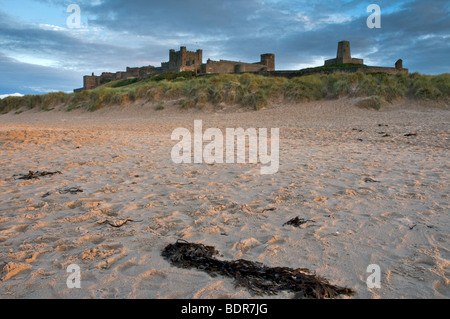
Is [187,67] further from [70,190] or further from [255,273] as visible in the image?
[255,273]

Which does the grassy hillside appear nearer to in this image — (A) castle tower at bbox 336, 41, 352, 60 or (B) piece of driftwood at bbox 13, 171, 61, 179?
(B) piece of driftwood at bbox 13, 171, 61, 179

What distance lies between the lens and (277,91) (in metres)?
16.6

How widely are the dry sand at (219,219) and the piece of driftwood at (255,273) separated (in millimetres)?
60

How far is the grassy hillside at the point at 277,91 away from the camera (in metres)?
14.6

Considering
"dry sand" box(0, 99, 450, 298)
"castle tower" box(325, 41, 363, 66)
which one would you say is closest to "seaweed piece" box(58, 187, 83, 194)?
"dry sand" box(0, 99, 450, 298)

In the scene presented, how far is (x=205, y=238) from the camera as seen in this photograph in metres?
2.88

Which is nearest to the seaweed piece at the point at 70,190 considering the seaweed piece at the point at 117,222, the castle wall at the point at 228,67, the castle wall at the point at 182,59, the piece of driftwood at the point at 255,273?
the seaweed piece at the point at 117,222

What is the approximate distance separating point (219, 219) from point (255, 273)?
1077 mm

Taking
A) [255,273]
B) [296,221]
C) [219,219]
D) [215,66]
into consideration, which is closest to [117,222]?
[219,219]

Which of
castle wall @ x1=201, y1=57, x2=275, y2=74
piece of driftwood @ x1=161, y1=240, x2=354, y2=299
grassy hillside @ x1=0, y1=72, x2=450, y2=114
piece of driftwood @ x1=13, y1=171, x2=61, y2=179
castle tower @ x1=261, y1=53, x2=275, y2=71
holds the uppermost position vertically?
castle tower @ x1=261, y1=53, x2=275, y2=71

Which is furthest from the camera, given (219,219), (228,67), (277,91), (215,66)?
(228,67)

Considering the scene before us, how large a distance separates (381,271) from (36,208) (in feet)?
10.9

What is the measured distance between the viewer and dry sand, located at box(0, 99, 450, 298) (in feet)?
7.23

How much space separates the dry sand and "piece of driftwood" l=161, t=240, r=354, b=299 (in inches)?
2.4
